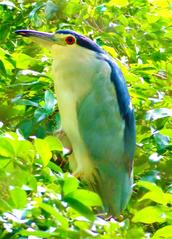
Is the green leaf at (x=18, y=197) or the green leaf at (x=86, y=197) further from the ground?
the green leaf at (x=18, y=197)

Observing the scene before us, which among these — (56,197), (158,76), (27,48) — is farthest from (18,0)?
(56,197)

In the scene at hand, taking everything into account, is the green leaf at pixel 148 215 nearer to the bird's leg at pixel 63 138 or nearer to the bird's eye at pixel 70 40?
the bird's leg at pixel 63 138

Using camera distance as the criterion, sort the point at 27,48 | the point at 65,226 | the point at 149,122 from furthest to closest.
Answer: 1. the point at 27,48
2. the point at 149,122
3. the point at 65,226

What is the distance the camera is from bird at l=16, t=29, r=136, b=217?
97.9 inches

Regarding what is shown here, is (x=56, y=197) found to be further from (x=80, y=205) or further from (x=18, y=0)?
(x=18, y=0)

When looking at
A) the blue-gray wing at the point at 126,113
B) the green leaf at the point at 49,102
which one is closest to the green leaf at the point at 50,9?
the blue-gray wing at the point at 126,113

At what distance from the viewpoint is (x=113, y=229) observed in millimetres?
1503

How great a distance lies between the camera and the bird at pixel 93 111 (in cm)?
249

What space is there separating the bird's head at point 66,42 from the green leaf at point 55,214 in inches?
48.0

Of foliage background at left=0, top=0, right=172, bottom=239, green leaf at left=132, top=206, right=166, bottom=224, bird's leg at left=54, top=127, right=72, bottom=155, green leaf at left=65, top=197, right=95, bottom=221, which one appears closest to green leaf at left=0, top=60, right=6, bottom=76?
foliage background at left=0, top=0, right=172, bottom=239

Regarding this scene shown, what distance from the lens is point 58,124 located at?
8.26 feet

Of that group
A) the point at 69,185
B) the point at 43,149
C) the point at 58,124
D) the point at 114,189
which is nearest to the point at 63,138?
the point at 58,124

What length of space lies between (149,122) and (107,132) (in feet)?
0.53

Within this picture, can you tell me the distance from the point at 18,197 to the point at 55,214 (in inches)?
3.2
